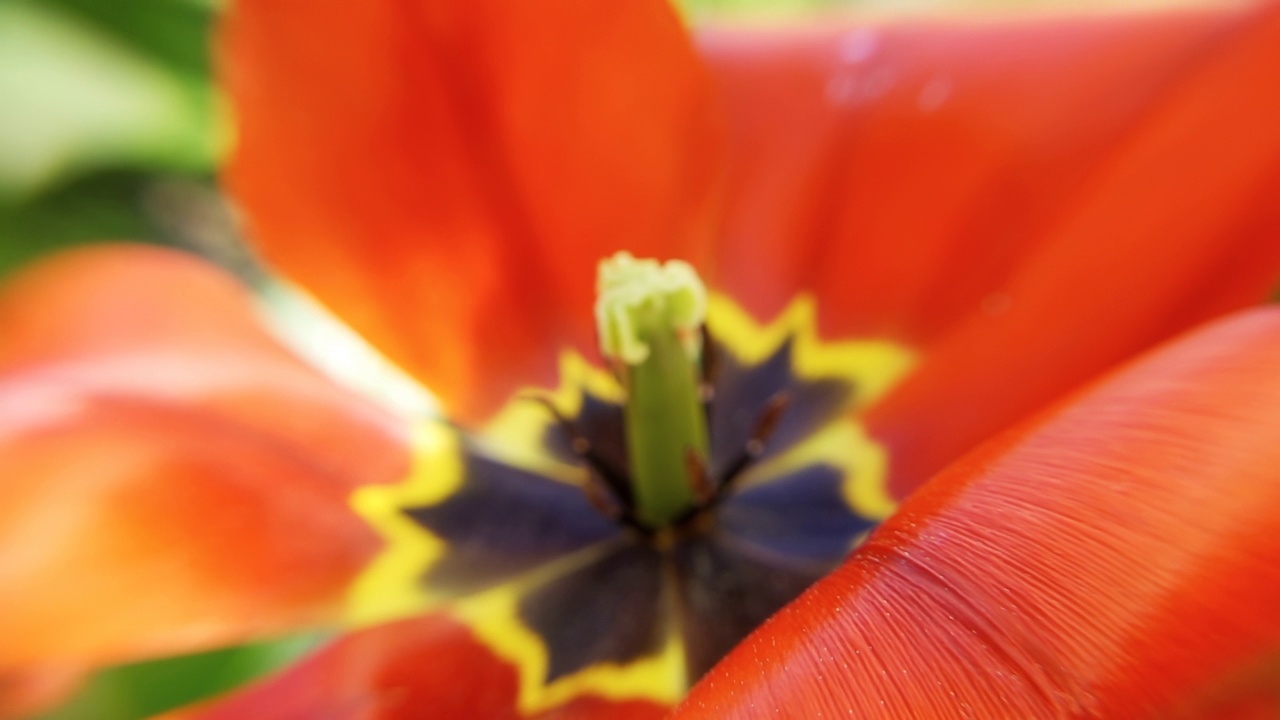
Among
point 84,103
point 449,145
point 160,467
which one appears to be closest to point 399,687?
point 160,467

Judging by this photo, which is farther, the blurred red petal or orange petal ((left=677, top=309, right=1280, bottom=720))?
the blurred red petal

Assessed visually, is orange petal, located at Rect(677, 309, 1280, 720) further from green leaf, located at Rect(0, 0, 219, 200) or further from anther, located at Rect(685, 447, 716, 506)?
green leaf, located at Rect(0, 0, 219, 200)

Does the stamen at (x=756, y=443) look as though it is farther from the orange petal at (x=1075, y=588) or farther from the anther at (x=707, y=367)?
the orange petal at (x=1075, y=588)

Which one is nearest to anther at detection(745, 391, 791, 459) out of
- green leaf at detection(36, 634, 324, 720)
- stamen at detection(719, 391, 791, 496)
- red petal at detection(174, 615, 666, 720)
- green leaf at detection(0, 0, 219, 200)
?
stamen at detection(719, 391, 791, 496)

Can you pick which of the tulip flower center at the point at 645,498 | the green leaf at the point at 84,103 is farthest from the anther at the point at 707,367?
the green leaf at the point at 84,103

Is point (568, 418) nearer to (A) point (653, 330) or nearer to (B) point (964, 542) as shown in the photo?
(A) point (653, 330)

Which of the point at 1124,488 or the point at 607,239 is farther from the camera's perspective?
the point at 607,239

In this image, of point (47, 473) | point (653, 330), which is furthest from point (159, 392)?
point (653, 330)
